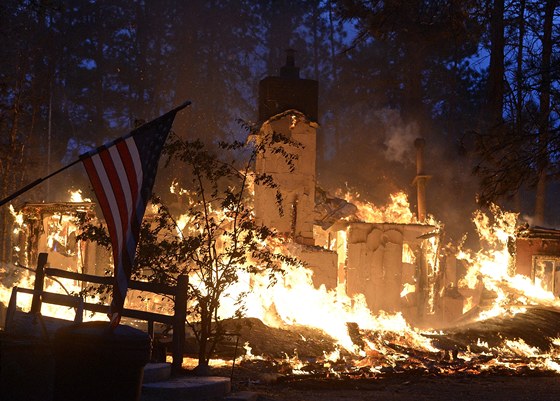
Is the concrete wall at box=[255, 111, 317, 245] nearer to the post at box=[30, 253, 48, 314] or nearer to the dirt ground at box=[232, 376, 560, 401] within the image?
the dirt ground at box=[232, 376, 560, 401]

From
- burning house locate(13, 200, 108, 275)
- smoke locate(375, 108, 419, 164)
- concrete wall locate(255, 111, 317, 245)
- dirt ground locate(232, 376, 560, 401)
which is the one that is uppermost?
smoke locate(375, 108, 419, 164)

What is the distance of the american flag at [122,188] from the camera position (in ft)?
20.6

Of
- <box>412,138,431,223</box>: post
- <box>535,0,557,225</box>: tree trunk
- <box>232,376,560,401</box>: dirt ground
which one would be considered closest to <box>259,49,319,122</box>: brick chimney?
<box>232,376,560,401</box>: dirt ground

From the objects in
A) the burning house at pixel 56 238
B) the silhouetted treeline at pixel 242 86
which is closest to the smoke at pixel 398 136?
the silhouetted treeline at pixel 242 86

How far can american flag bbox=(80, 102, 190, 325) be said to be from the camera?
20.6 ft

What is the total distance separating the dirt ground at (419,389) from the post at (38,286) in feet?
11.6

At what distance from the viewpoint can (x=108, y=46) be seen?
45469 mm

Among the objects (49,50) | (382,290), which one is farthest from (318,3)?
(382,290)

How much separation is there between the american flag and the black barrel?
0.23 m

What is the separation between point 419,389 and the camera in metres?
12.1

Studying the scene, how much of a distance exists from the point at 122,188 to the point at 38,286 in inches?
220

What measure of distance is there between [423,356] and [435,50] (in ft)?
97.0

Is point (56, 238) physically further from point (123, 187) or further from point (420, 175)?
point (123, 187)

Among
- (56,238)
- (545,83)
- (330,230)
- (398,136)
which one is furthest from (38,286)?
(398,136)
